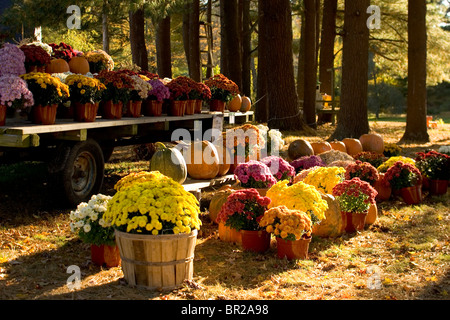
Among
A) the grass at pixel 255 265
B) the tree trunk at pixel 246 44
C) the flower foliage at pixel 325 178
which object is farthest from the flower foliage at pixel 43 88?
the tree trunk at pixel 246 44

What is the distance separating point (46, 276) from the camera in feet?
14.5

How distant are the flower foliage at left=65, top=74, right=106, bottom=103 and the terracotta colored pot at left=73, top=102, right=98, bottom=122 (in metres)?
0.05

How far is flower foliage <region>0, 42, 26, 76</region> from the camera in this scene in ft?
20.7

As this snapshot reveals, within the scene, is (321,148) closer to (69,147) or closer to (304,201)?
(304,201)

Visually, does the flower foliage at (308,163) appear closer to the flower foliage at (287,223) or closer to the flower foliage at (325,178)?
the flower foliage at (325,178)

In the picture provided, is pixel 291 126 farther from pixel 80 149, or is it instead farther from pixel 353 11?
pixel 80 149

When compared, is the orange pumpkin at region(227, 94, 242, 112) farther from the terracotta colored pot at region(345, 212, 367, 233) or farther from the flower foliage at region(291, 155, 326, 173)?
the terracotta colored pot at region(345, 212, 367, 233)

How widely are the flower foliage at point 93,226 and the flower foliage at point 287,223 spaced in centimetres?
140

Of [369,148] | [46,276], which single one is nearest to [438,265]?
[46,276]

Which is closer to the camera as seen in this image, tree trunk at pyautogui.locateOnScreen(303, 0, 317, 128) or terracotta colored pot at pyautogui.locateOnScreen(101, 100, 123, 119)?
terracotta colored pot at pyautogui.locateOnScreen(101, 100, 123, 119)

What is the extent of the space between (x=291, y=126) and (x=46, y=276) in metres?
9.57

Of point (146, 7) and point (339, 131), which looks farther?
point (339, 131)

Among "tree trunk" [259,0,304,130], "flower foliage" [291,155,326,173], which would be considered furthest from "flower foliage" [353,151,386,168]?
"tree trunk" [259,0,304,130]

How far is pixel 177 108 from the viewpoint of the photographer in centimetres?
853
